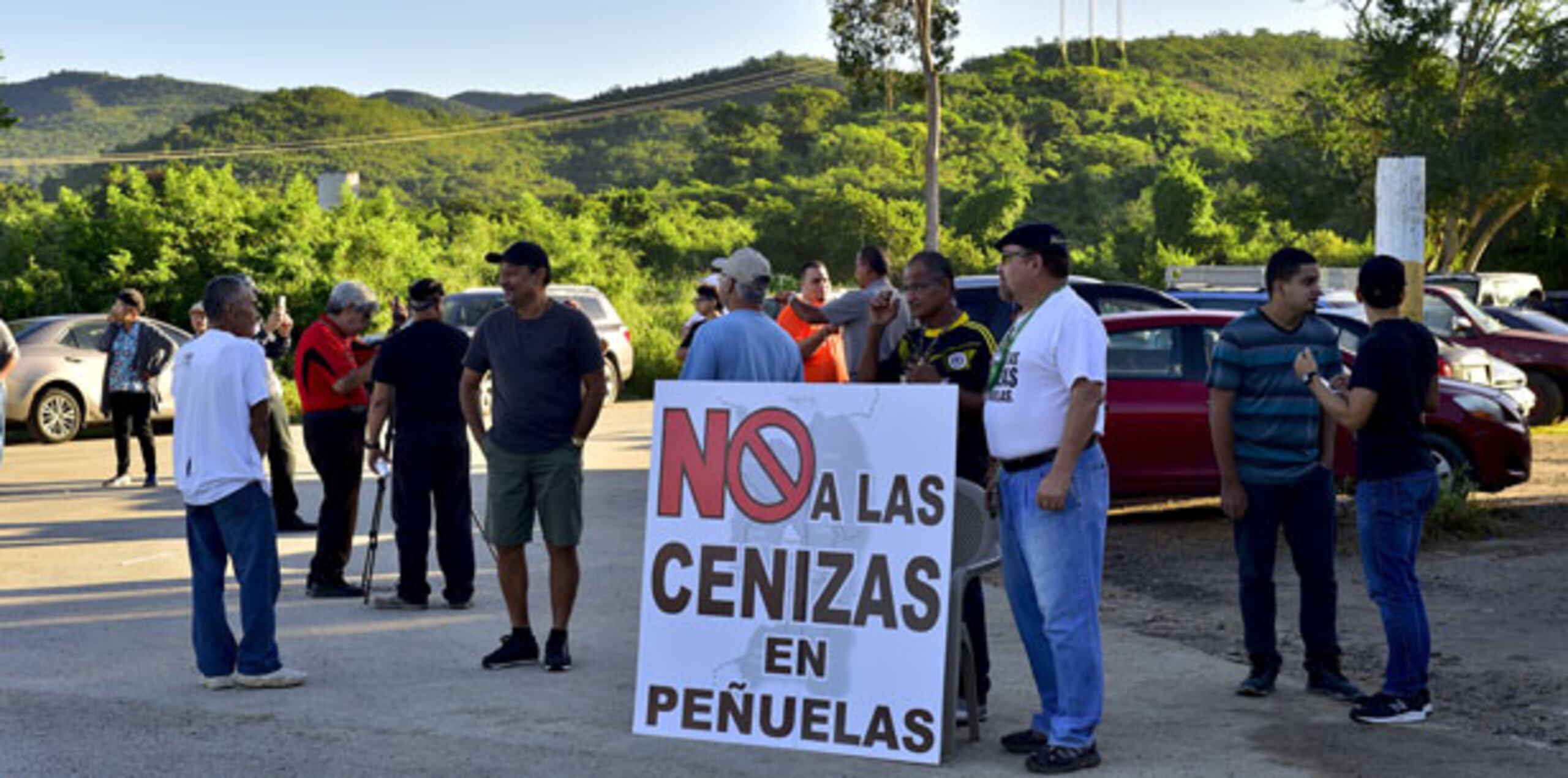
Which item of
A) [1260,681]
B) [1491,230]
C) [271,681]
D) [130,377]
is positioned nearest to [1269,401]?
[1260,681]

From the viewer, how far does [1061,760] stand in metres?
6.52

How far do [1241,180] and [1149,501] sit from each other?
42.8 m

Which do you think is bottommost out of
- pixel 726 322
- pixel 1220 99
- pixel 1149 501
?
pixel 1149 501

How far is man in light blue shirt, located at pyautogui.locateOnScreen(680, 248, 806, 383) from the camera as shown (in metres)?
7.91

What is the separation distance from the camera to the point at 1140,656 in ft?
28.8

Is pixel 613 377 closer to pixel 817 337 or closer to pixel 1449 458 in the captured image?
pixel 1449 458

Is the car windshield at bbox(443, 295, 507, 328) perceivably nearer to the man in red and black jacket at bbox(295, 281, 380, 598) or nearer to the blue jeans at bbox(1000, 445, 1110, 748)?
the man in red and black jacket at bbox(295, 281, 380, 598)

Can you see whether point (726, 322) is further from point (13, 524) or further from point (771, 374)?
point (13, 524)

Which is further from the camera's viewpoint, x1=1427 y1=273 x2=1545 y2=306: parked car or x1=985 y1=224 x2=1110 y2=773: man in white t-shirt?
x1=1427 y1=273 x2=1545 y2=306: parked car

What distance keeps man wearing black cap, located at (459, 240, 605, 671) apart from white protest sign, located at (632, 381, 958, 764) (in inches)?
48.5

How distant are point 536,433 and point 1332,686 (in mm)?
3720

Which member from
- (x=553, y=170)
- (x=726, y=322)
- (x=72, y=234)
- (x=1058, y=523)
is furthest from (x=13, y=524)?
(x=553, y=170)

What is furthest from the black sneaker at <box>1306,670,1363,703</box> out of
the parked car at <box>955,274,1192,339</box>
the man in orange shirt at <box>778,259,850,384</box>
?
the parked car at <box>955,274,1192,339</box>

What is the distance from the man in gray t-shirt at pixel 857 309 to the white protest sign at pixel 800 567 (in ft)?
6.79
